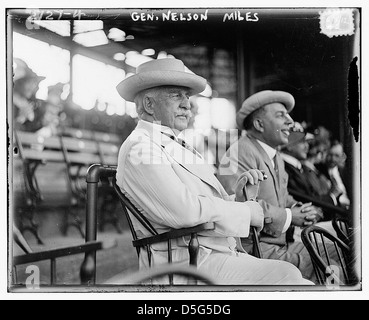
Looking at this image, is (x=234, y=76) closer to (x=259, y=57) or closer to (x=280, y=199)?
(x=259, y=57)

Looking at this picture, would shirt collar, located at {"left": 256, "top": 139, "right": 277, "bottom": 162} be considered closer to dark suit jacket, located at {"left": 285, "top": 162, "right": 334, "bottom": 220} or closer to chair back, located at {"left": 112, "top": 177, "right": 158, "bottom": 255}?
dark suit jacket, located at {"left": 285, "top": 162, "right": 334, "bottom": 220}

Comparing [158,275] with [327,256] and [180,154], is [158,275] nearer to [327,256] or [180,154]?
[180,154]

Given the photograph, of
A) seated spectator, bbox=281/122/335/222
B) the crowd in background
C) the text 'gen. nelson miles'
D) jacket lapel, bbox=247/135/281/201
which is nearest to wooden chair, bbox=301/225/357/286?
seated spectator, bbox=281/122/335/222

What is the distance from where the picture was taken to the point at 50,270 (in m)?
3.54

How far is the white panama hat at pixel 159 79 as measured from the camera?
11.3 feet

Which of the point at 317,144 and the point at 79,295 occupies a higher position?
the point at 317,144

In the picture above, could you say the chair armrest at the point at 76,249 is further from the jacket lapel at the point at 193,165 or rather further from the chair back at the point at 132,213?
the jacket lapel at the point at 193,165

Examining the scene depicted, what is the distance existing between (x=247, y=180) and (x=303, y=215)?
47 centimetres

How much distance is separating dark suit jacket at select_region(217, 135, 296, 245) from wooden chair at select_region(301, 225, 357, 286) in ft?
0.69

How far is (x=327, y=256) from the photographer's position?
11.8 feet

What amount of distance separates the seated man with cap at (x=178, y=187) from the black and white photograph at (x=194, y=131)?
0.05ft

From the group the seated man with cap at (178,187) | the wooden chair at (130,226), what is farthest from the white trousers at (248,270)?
the wooden chair at (130,226)
